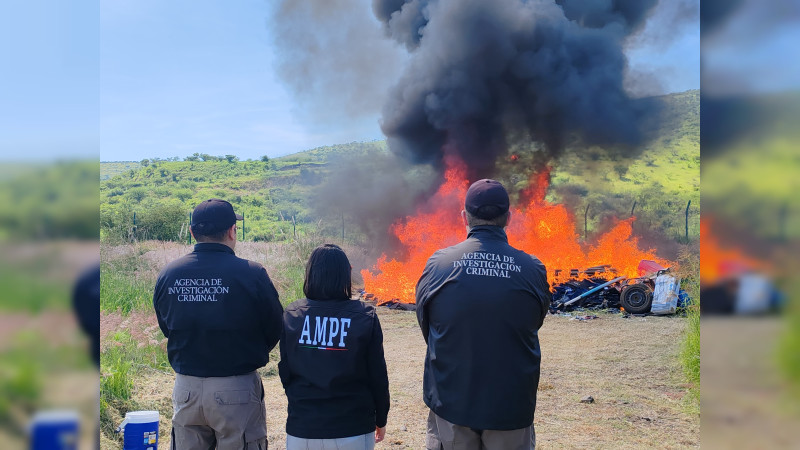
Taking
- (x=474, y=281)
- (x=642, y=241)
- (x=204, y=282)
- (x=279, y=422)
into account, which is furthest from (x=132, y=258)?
(x=642, y=241)

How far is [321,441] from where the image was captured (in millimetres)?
2893

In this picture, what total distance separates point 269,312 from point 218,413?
2.10 ft

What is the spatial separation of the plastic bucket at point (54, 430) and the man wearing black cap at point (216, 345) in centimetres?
195

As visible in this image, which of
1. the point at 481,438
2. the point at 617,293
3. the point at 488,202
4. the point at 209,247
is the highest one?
the point at 488,202

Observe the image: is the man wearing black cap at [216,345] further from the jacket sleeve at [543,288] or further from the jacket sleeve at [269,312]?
the jacket sleeve at [543,288]

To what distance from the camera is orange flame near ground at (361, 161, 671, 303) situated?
1638 centimetres

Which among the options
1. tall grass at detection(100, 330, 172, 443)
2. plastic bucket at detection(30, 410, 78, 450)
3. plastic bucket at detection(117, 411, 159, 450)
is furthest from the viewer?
tall grass at detection(100, 330, 172, 443)

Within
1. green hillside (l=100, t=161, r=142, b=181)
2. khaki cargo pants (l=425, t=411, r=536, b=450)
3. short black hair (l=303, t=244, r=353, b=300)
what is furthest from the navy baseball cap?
green hillside (l=100, t=161, r=142, b=181)

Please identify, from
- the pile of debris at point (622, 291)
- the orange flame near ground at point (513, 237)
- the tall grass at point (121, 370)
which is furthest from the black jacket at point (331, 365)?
the orange flame near ground at point (513, 237)

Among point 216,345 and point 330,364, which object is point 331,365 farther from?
point 216,345

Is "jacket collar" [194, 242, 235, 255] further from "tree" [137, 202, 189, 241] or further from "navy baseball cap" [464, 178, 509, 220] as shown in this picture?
"tree" [137, 202, 189, 241]

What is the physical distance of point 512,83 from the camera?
62.9 ft

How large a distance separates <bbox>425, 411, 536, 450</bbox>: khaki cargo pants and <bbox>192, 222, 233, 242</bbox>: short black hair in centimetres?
171

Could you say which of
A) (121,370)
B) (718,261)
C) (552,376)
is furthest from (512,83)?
(718,261)
